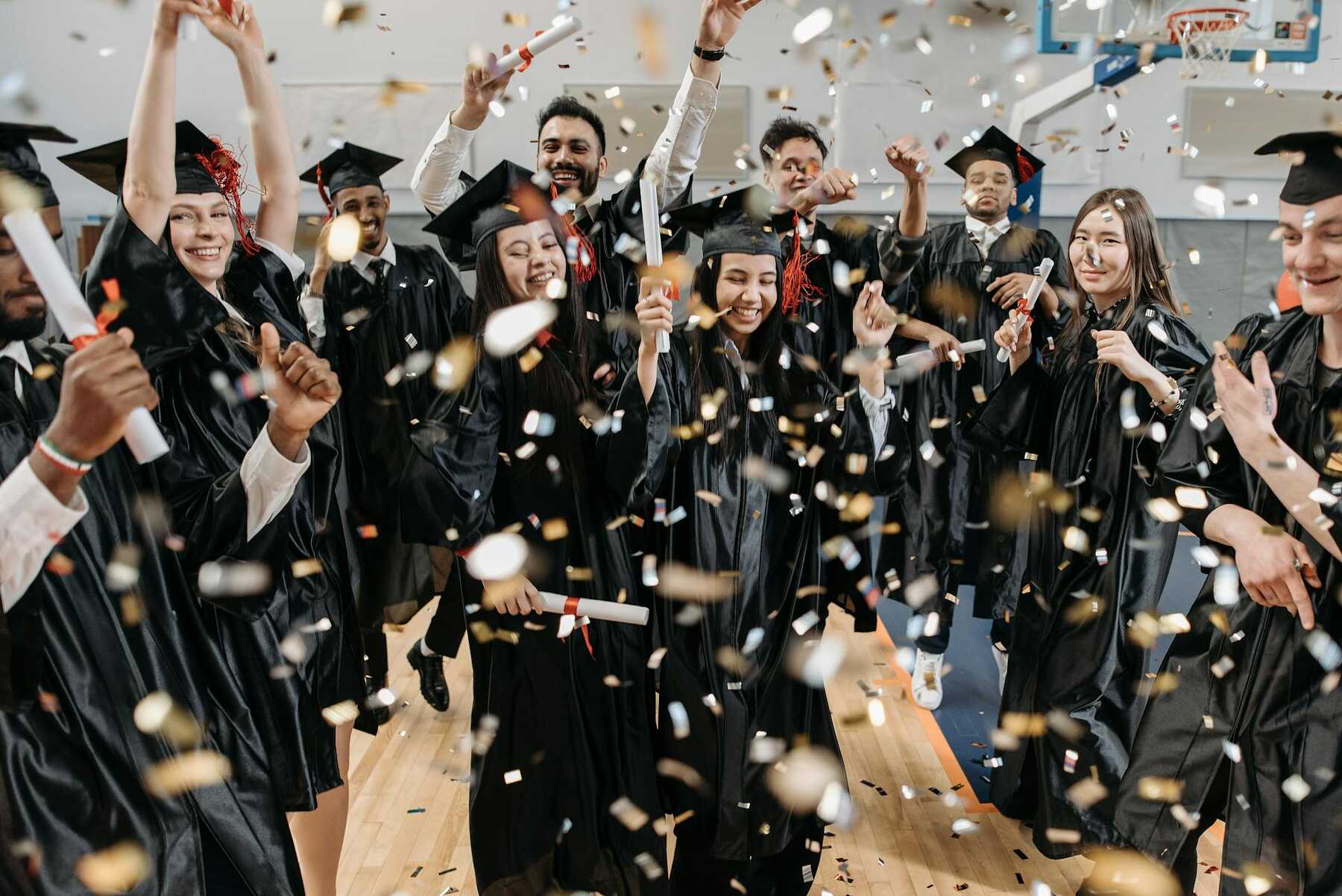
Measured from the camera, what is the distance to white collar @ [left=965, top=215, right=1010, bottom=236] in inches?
149

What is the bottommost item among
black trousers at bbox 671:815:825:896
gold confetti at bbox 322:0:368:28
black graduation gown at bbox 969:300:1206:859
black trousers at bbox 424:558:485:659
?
black trousers at bbox 671:815:825:896

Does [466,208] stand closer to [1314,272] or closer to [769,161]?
[769,161]

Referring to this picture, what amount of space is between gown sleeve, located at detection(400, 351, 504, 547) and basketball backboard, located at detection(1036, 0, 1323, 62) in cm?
341

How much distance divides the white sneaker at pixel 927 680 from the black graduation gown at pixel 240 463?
2180mm

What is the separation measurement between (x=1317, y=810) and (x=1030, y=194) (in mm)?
4052

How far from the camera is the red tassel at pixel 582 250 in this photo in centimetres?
265

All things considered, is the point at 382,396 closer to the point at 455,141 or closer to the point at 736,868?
the point at 455,141

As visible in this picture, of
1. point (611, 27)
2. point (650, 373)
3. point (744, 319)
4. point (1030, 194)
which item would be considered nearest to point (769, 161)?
point (744, 319)

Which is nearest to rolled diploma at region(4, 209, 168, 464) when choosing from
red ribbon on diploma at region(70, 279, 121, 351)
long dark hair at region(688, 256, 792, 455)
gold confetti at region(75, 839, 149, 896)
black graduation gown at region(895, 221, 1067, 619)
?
red ribbon on diploma at region(70, 279, 121, 351)

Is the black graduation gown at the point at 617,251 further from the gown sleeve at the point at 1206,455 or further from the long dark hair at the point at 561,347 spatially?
the gown sleeve at the point at 1206,455

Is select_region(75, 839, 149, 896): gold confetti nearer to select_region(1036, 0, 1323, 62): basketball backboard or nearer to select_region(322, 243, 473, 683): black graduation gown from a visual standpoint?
select_region(322, 243, 473, 683): black graduation gown

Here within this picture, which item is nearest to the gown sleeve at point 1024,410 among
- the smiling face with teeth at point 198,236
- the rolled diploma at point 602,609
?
the rolled diploma at point 602,609

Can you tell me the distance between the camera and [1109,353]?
2400 millimetres

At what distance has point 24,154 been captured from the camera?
1.50m
